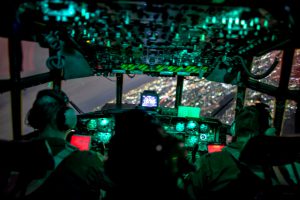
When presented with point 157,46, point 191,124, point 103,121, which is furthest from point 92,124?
point 157,46

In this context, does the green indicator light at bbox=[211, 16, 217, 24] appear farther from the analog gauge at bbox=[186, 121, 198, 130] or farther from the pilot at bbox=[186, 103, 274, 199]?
the analog gauge at bbox=[186, 121, 198, 130]

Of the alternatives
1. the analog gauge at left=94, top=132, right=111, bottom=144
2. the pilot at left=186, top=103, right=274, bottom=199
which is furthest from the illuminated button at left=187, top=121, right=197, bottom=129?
the pilot at left=186, top=103, right=274, bottom=199

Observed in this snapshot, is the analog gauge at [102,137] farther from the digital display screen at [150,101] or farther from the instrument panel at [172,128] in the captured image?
the digital display screen at [150,101]

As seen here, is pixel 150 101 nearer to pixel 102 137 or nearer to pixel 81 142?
pixel 102 137

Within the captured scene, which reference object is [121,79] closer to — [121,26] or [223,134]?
[223,134]

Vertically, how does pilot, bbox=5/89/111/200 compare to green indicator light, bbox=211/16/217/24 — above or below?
below
